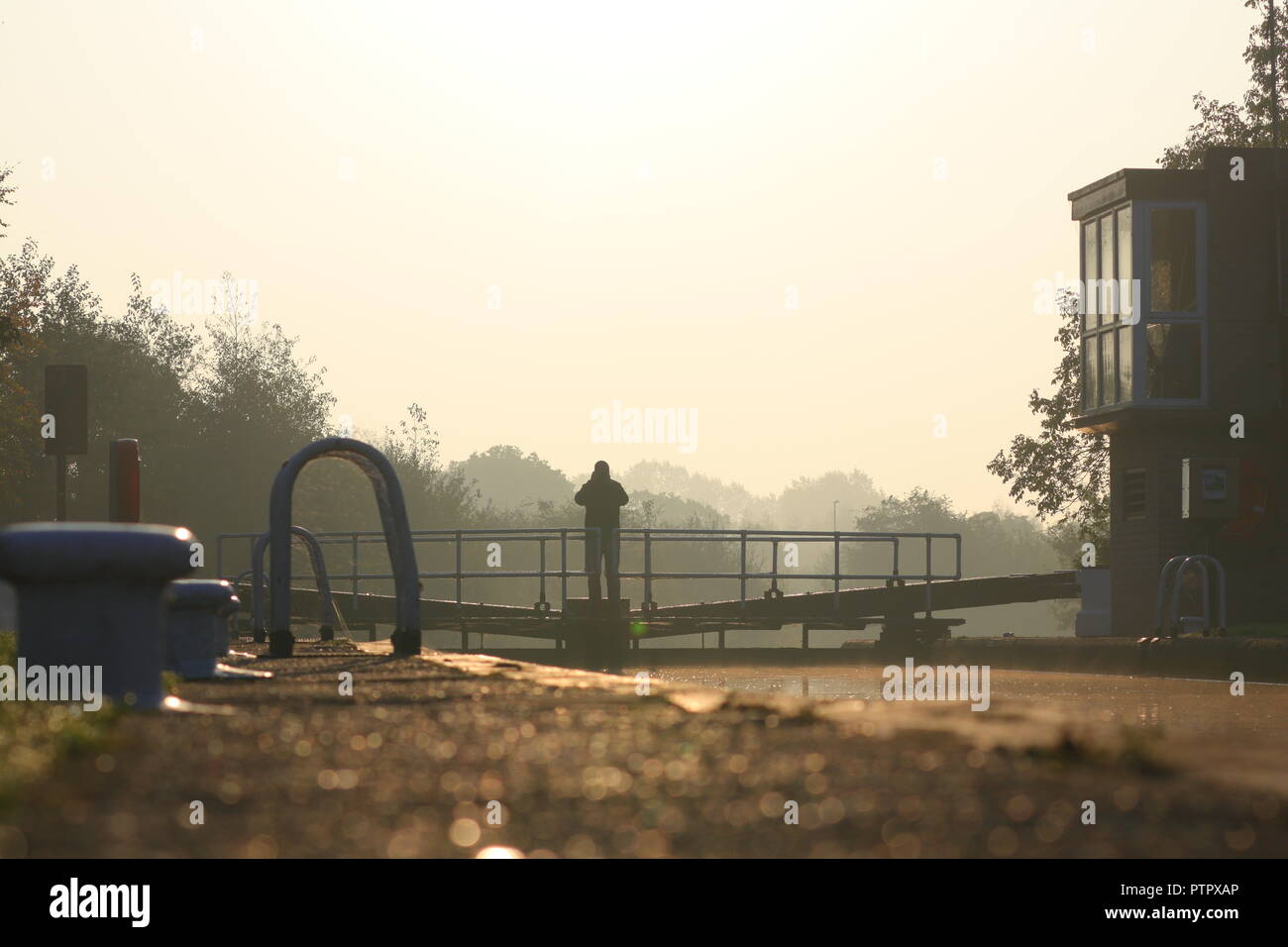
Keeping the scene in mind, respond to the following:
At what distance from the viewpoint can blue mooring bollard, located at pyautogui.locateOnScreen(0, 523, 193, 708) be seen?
5363mm

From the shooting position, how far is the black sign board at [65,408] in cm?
1436

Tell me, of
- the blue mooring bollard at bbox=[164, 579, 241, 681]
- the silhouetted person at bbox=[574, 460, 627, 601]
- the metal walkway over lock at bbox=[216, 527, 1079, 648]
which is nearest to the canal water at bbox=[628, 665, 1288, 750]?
the metal walkway over lock at bbox=[216, 527, 1079, 648]

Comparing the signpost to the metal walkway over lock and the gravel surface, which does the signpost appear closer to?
the metal walkway over lock

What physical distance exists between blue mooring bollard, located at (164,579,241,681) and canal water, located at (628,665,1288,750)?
8.51ft

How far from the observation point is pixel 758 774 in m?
3.64

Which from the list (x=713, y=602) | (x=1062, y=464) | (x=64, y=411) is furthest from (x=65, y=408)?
(x=1062, y=464)

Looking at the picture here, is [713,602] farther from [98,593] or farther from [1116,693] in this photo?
[98,593]

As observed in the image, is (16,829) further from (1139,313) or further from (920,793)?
(1139,313)

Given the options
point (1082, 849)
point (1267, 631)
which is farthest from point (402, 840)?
point (1267, 631)

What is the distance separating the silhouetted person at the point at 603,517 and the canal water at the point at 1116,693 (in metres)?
1.47

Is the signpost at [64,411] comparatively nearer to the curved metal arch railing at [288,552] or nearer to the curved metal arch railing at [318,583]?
the curved metal arch railing at [318,583]

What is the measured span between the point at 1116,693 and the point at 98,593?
11.1 metres

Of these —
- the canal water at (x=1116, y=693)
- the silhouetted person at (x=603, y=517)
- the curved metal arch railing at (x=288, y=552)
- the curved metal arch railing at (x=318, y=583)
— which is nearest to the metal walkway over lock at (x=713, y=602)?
the silhouetted person at (x=603, y=517)

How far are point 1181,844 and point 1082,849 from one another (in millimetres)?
159
